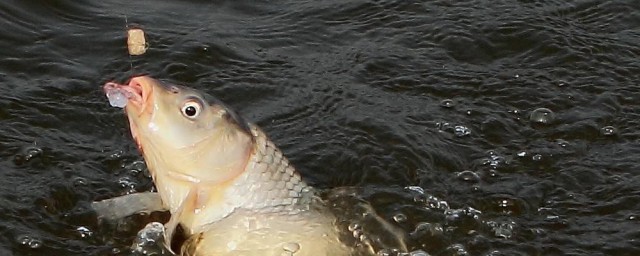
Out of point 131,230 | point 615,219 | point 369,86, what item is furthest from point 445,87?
point 131,230

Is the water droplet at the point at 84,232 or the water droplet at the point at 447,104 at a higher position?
the water droplet at the point at 84,232

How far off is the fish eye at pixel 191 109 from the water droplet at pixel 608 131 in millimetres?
1922

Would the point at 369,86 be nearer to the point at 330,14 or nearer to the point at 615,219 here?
the point at 330,14

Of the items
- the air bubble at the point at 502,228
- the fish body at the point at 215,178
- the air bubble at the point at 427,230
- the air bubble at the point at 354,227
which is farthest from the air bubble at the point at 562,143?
the fish body at the point at 215,178

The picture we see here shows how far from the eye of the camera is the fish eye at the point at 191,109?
4414mm

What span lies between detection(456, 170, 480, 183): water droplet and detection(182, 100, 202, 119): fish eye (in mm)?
1271

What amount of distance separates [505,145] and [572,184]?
398 millimetres

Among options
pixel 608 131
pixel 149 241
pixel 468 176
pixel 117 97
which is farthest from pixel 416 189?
pixel 117 97

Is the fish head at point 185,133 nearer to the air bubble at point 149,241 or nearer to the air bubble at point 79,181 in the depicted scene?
the air bubble at point 149,241

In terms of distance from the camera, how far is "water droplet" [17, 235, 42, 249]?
4.73 meters

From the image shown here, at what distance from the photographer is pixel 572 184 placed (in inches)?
204

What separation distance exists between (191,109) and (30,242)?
0.81 meters

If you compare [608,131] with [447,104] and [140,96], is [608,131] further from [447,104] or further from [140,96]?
[140,96]

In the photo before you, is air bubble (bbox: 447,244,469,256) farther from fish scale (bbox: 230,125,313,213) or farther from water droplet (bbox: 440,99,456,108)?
water droplet (bbox: 440,99,456,108)
